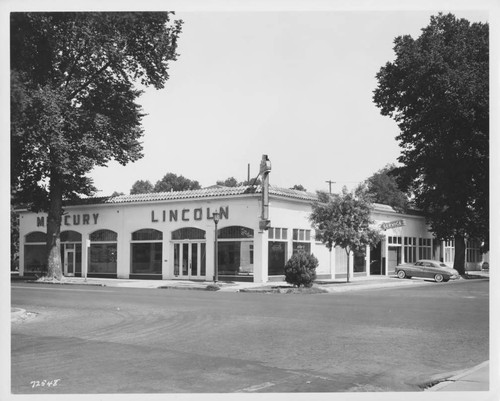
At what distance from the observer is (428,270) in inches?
1173

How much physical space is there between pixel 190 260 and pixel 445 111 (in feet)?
59.2

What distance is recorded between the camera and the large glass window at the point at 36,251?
86.9 feet

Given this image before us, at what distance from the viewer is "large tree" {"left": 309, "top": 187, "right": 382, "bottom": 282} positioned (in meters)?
27.4

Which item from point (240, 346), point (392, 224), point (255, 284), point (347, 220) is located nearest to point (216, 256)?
point (255, 284)

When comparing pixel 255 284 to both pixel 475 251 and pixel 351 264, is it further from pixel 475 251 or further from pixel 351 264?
pixel 475 251

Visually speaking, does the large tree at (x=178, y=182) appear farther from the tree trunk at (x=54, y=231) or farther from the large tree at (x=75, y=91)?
the tree trunk at (x=54, y=231)

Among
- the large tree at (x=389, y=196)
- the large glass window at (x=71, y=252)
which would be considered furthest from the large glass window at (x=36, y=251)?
the large tree at (x=389, y=196)

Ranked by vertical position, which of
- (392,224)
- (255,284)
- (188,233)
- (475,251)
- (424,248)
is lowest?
(255,284)

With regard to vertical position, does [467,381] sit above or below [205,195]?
below

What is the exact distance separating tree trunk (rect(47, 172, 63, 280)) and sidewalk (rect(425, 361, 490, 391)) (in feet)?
49.4

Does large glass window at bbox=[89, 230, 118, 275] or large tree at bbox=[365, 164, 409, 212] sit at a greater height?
large tree at bbox=[365, 164, 409, 212]

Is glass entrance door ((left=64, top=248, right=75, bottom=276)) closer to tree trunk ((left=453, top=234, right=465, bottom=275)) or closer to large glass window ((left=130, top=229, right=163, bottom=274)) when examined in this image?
large glass window ((left=130, top=229, right=163, bottom=274))

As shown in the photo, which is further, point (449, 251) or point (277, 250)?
point (277, 250)

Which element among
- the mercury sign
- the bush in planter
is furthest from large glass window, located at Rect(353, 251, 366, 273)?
the bush in planter
